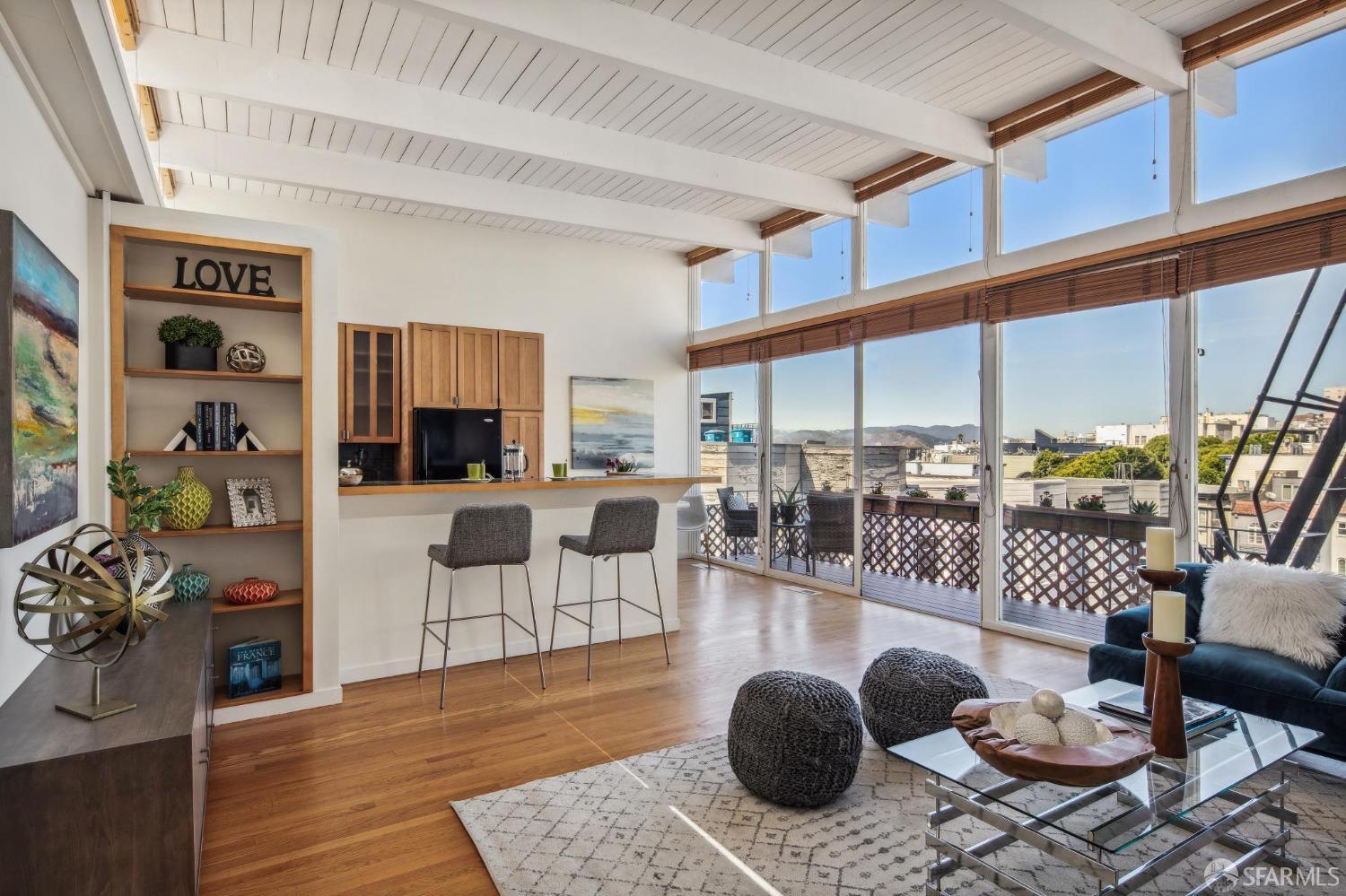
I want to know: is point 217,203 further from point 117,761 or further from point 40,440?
point 117,761

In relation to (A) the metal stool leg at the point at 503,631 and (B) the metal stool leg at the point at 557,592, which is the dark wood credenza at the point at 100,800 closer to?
(A) the metal stool leg at the point at 503,631

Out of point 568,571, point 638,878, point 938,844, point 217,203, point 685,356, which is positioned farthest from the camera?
point 685,356

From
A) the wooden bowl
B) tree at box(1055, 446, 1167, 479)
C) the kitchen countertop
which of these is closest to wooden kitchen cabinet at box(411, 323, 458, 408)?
the kitchen countertop

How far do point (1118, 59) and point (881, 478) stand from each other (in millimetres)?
3204

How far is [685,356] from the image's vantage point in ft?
26.0

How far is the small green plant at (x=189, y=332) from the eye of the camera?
130 inches

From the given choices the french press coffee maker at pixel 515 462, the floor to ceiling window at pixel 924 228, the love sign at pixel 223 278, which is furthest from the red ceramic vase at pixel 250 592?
the floor to ceiling window at pixel 924 228

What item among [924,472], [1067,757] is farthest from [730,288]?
[1067,757]

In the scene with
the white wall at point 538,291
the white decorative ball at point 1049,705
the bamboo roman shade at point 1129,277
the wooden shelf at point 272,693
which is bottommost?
the wooden shelf at point 272,693

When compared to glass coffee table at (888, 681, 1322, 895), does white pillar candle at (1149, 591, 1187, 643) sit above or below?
above

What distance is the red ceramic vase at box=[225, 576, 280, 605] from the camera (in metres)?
3.38

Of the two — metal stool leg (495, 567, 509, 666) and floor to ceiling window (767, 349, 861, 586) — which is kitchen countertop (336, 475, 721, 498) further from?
floor to ceiling window (767, 349, 861, 586)

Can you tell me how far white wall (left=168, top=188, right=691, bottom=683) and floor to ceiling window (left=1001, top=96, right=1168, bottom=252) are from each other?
3.10 m

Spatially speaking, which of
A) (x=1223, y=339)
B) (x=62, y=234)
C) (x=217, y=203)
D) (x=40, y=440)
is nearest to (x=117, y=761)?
(x=40, y=440)
